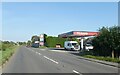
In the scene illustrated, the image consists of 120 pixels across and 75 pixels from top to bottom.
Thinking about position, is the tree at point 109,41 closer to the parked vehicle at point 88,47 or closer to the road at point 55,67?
the road at point 55,67

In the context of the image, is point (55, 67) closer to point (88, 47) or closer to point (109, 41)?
point (109, 41)

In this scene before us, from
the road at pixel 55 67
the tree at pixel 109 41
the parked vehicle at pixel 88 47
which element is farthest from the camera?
the parked vehicle at pixel 88 47

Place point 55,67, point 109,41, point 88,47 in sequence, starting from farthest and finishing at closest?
point 88,47
point 109,41
point 55,67

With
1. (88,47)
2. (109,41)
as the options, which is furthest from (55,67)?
(88,47)

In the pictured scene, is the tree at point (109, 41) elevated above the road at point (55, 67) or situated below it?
above

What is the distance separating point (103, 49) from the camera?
1569 inches

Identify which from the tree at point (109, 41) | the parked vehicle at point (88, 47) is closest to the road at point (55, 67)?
the tree at point (109, 41)

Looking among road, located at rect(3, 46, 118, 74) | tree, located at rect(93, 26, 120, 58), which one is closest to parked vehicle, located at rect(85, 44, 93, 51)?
tree, located at rect(93, 26, 120, 58)

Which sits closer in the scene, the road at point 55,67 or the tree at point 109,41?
the road at point 55,67

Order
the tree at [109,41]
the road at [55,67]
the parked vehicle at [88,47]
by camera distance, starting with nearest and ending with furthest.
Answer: the road at [55,67] → the tree at [109,41] → the parked vehicle at [88,47]

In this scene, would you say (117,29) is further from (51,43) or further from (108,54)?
(51,43)

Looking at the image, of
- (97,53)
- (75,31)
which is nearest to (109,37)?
(97,53)

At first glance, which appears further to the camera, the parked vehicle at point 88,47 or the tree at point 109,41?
the parked vehicle at point 88,47

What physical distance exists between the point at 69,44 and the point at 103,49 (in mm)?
30929
